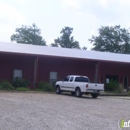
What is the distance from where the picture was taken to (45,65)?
121 feet

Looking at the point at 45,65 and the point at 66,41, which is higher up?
the point at 66,41

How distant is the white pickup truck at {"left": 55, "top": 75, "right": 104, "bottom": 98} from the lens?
27688 millimetres

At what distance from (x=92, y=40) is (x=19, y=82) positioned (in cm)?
5065

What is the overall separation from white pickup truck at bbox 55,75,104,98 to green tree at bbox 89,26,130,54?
5142cm

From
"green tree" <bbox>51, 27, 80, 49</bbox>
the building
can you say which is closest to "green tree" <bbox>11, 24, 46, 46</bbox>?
"green tree" <bbox>51, 27, 80, 49</bbox>

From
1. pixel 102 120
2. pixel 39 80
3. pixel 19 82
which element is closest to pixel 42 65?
pixel 39 80

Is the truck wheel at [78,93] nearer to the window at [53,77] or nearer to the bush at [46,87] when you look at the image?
the bush at [46,87]

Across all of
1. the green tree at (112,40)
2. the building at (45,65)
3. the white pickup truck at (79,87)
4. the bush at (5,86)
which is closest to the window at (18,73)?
the building at (45,65)

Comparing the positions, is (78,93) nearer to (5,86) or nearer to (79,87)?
(79,87)

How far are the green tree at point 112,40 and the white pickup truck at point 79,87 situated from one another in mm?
51421

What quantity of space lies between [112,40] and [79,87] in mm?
54710

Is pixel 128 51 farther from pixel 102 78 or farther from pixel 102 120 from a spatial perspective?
pixel 102 120

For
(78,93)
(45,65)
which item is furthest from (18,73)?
(78,93)

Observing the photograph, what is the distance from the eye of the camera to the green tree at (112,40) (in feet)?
265
